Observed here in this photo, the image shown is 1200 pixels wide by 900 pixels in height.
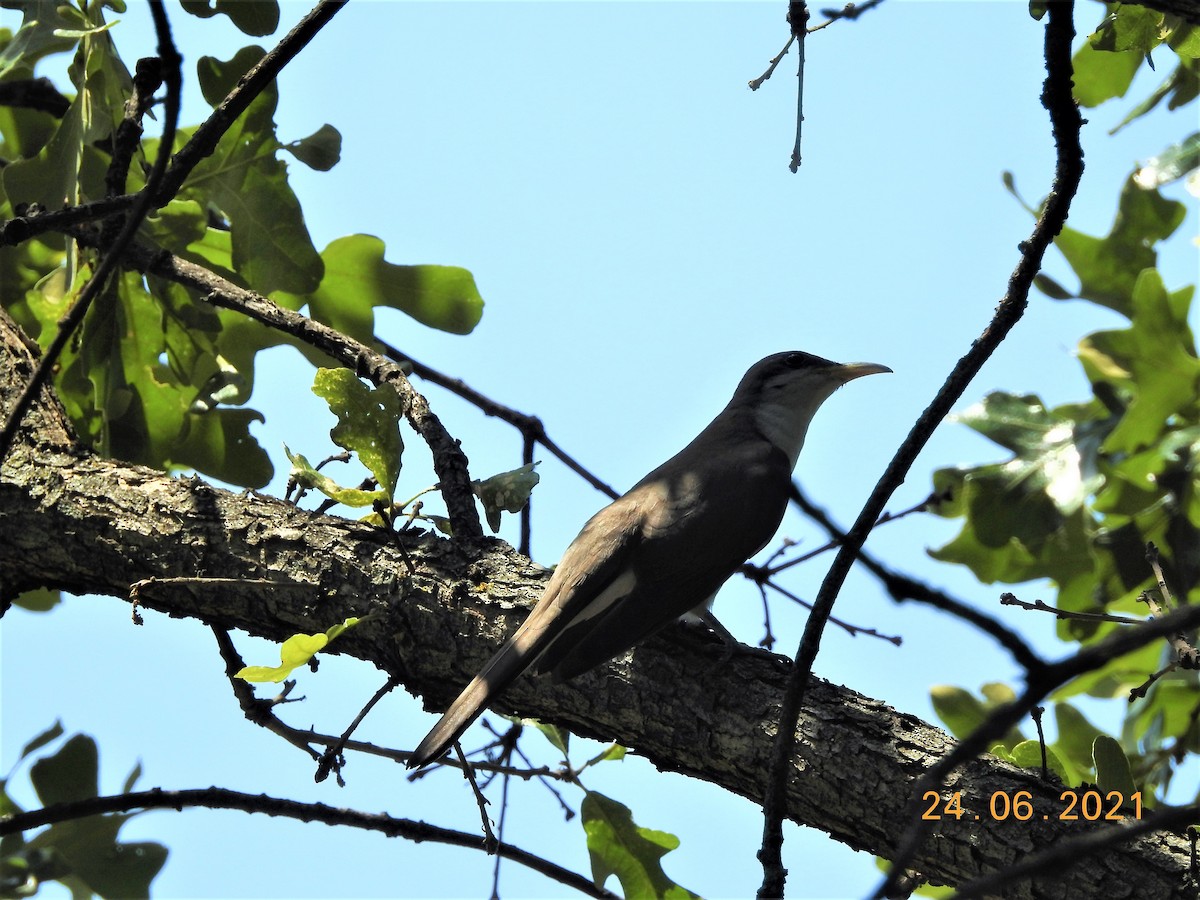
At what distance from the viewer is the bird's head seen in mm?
6102

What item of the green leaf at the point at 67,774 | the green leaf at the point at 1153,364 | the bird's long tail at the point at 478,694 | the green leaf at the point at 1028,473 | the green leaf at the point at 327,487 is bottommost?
the green leaf at the point at 67,774

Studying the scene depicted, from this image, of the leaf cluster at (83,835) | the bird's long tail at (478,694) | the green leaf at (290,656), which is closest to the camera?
the green leaf at (290,656)

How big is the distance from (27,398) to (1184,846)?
332cm

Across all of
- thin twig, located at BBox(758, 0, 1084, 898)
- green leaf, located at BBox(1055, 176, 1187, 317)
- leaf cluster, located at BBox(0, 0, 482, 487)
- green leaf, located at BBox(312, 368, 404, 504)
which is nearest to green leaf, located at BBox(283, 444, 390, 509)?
green leaf, located at BBox(312, 368, 404, 504)

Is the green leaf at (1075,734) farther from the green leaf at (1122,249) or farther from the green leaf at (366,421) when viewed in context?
the green leaf at (366,421)

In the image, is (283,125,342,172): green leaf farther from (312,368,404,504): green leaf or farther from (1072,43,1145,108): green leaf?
(1072,43,1145,108): green leaf

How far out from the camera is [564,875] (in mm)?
3756

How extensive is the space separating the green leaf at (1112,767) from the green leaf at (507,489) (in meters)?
2.03

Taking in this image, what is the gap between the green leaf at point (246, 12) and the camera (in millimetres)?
4227

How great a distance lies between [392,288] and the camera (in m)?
4.98

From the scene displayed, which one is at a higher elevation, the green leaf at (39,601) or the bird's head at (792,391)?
the bird's head at (792,391)

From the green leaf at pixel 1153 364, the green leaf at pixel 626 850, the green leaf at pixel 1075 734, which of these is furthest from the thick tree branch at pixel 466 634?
the green leaf at pixel 1153 364
